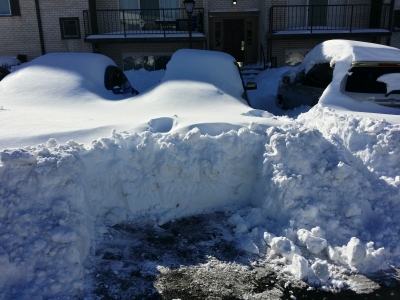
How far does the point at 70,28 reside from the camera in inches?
614

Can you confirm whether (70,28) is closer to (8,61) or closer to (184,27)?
(8,61)

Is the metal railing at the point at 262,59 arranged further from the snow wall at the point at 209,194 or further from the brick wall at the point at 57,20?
the snow wall at the point at 209,194

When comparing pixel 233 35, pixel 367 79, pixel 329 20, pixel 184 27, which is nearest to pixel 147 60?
pixel 184 27

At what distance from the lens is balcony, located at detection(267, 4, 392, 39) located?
14906 millimetres

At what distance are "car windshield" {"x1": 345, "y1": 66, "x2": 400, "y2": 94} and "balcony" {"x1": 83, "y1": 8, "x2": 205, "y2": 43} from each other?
8390mm

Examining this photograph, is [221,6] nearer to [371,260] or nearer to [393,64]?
[393,64]

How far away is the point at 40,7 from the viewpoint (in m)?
15.5

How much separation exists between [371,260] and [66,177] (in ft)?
11.5

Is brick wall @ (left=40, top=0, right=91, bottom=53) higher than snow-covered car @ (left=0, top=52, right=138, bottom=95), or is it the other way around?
brick wall @ (left=40, top=0, right=91, bottom=53)

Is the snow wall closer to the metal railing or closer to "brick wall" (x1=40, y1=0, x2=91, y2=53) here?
the metal railing

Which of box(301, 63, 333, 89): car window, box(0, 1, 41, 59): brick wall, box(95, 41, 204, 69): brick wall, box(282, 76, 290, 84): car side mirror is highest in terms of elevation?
box(0, 1, 41, 59): brick wall

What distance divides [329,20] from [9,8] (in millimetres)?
13232

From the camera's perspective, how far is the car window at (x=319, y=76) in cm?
844

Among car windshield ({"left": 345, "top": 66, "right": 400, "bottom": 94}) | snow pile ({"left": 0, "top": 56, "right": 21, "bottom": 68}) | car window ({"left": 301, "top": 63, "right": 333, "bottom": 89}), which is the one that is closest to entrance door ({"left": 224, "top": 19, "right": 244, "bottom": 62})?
car window ({"left": 301, "top": 63, "right": 333, "bottom": 89})
